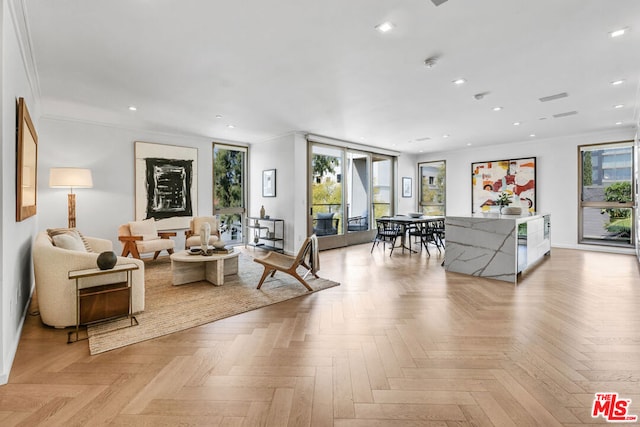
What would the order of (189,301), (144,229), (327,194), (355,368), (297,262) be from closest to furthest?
(355,368) < (189,301) < (297,262) < (144,229) < (327,194)

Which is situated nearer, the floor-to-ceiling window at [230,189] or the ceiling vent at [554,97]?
the ceiling vent at [554,97]

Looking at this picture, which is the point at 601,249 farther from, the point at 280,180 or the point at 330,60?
the point at 330,60

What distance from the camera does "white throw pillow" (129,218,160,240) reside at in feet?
17.6

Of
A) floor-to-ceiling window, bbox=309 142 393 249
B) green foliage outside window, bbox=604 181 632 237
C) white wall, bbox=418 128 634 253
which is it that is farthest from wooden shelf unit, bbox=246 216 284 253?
green foliage outside window, bbox=604 181 632 237

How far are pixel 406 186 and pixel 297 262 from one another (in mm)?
6546

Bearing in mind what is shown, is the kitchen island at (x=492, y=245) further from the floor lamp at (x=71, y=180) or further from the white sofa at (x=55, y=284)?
the floor lamp at (x=71, y=180)

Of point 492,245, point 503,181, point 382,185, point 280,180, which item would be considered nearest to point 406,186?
point 382,185

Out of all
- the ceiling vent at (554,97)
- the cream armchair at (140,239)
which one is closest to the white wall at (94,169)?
the cream armchair at (140,239)

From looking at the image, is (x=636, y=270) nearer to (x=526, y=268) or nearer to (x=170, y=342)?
(x=526, y=268)

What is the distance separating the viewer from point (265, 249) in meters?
7.16

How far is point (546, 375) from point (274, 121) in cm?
514

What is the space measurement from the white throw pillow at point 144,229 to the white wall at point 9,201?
2497 mm

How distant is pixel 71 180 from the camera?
4914mm

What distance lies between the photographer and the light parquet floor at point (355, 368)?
5.55 feet
